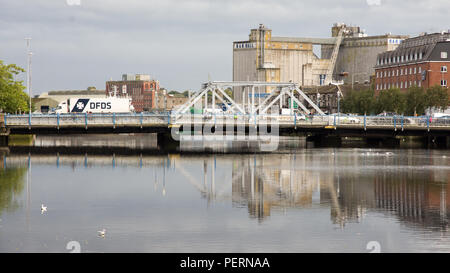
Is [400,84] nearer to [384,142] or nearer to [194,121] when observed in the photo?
[384,142]

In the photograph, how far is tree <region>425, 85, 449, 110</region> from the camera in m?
117

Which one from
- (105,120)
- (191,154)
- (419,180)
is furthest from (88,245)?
(105,120)

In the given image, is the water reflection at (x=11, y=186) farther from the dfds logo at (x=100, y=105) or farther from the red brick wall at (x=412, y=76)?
the red brick wall at (x=412, y=76)

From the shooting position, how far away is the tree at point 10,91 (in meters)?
105

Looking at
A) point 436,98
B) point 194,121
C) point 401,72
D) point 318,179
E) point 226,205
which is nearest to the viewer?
point 226,205

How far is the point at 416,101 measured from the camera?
119125 millimetres

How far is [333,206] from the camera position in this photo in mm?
34781

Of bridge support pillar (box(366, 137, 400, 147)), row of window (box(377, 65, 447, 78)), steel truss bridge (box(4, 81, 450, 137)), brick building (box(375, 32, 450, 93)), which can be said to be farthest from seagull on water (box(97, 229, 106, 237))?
row of window (box(377, 65, 447, 78))

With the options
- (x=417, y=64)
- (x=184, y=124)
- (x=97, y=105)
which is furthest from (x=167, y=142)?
(x=417, y=64)

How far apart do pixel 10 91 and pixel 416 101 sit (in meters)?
58.7

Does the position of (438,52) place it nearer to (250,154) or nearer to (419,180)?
(250,154)

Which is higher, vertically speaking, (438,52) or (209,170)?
(438,52)

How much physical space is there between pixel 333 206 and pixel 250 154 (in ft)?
113
